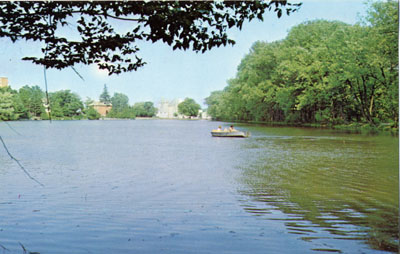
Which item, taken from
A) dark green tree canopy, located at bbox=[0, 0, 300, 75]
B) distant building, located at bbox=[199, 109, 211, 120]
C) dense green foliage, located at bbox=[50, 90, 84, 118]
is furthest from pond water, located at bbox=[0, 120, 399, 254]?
distant building, located at bbox=[199, 109, 211, 120]

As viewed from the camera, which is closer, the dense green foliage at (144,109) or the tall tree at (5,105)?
the tall tree at (5,105)

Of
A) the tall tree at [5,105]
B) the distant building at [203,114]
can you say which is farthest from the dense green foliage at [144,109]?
the tall tree at [5,105]

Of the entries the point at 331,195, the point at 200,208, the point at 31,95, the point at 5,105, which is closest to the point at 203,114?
the point at 31,95

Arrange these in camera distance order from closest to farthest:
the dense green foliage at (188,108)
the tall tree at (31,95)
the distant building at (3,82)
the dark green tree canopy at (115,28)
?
the dark green tree canopy at (115,28) < the distant building at (3,82) < the tall tree at (31,95) < the dense green foliage at (188,108)

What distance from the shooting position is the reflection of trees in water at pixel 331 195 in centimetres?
489

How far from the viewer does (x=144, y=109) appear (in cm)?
5641

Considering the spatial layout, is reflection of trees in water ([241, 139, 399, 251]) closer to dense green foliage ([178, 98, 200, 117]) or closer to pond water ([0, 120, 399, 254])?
pond water ([0, 120, 399, 254])

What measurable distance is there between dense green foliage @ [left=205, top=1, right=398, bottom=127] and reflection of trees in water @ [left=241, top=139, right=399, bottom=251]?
10.0m

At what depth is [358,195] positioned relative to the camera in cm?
727

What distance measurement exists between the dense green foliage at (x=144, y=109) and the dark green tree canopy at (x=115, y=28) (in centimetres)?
4934

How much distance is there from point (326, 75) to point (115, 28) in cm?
3046

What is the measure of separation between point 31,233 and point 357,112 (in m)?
30.7

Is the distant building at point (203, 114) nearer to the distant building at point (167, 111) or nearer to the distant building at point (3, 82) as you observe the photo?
the distant building at point (167, 111)

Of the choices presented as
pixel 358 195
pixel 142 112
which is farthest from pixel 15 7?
pixel 142 112
